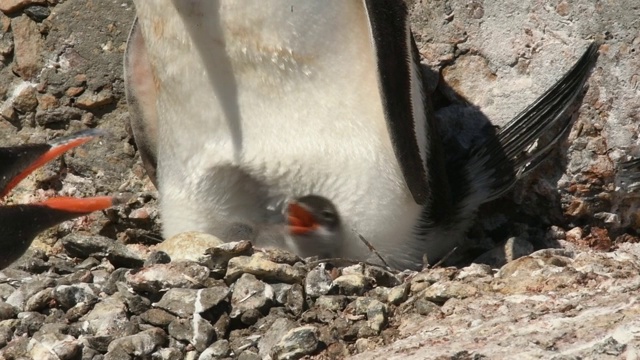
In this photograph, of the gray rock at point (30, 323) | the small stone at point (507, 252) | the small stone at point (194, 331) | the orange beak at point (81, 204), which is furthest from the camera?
the small stone at point (507, 252)

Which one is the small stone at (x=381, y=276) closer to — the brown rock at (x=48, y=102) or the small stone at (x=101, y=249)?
the small stone at (x=101, y=249)

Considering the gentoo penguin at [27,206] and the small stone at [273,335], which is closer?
the small stone at [273,335]

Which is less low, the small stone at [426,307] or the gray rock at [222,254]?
the gray rock at [222,254]

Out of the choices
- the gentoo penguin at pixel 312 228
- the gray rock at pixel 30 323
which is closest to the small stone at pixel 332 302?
the gentoo penguin at pixel 312 228

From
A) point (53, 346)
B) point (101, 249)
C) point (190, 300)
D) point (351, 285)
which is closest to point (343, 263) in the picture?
point (351, 285)

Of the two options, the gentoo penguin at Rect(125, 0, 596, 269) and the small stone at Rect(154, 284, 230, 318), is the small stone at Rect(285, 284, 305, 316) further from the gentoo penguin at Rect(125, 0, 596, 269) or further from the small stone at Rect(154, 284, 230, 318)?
the gentoo penguin at Rect(125, 0, 596, 269)

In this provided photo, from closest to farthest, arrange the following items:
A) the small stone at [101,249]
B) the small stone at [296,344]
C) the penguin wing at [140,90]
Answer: the small stone at [296,344] < the small stone at [101,249] < the penguin wing at [140,90]

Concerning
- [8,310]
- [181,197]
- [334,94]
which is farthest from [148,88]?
[8,310]

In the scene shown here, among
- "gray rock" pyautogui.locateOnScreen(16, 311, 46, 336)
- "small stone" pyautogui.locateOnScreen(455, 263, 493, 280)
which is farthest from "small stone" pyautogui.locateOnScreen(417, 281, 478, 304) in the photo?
"gray rock" pyautogui.locateOnScreen(16, 311, 46, 336)
